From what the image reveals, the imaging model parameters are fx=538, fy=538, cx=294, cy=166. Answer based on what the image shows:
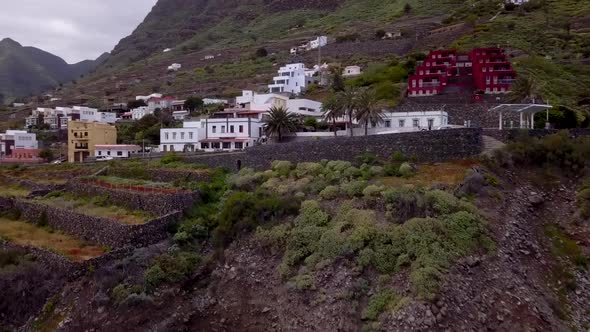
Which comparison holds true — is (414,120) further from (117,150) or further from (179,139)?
(117,150)

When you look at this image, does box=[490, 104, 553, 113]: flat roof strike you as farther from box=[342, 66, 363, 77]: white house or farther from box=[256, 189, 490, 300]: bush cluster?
box=[342, 66, 363, 77]: white house

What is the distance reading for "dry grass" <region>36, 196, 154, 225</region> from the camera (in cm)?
3288

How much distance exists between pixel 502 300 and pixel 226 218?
1588 cm

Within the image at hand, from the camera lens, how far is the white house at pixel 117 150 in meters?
55.8

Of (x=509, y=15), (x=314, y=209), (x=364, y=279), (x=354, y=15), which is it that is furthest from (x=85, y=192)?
(x=354, y=15)

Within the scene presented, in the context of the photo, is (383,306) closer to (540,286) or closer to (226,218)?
(540,286)

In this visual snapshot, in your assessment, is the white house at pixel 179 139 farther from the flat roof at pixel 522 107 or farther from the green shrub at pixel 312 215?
the flat roof at pixel 522 107

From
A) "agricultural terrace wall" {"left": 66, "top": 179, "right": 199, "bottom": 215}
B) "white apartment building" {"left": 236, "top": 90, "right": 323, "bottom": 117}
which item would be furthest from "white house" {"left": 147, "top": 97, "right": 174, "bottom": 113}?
"agricultural terrace wall" {"left": 66, "top": 179, "right": 199, "bottom": 215}

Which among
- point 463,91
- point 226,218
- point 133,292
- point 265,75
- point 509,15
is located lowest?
point 133,292

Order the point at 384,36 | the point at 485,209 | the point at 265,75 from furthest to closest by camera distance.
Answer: the point at 384,36 → the point at 265,75 → the point at 485,209

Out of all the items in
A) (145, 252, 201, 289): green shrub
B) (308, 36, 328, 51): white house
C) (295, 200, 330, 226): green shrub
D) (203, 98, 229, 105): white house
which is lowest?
(145, 252, 201, 289): green shrub

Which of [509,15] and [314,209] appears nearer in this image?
[314,209]

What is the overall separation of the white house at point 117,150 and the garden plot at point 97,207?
14495 mm

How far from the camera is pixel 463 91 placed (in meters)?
51.1
